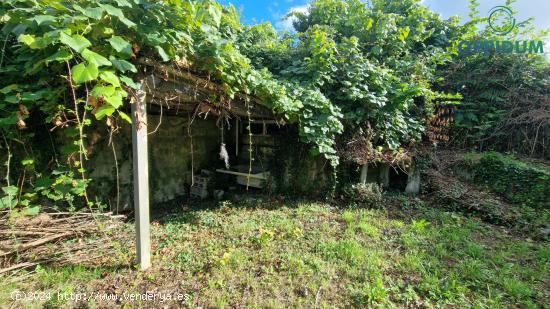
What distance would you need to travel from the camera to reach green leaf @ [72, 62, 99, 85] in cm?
157

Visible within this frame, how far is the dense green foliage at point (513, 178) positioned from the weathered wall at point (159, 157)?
527 centimetres

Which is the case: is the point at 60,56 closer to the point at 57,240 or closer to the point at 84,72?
the point at 84,72

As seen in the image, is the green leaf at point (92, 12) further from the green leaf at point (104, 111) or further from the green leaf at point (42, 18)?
the green leaf at point (104, 111)

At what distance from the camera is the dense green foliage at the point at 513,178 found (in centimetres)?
400

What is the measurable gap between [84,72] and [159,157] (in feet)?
10.1

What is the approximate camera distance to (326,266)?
259cm

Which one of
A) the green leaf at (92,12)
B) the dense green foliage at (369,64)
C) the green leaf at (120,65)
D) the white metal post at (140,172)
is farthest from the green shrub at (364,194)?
the green leaf at (92,12)

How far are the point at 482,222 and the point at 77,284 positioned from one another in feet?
17.1

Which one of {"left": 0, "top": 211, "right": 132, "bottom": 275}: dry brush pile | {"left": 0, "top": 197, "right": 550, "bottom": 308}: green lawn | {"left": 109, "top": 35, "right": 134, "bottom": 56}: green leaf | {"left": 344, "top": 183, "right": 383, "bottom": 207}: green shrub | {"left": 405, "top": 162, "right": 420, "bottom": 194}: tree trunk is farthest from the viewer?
{"left": 405, "top": 162, "right": 420, "bottom": 194}: tree trunk

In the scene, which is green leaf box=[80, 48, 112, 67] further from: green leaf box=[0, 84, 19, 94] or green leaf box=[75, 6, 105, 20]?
green leaf box=[0, 84, 19, 94]

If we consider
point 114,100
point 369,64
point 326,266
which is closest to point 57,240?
point 114,100

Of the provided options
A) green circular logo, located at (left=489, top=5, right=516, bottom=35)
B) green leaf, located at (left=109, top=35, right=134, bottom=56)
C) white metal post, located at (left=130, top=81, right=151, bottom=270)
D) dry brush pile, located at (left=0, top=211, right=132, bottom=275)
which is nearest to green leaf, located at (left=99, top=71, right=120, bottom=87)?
green leaf, located at (left=109, top=35, right=134, bottom=56)

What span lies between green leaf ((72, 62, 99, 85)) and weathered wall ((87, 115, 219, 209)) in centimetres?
179

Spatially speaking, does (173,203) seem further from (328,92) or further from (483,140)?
(483,140)
